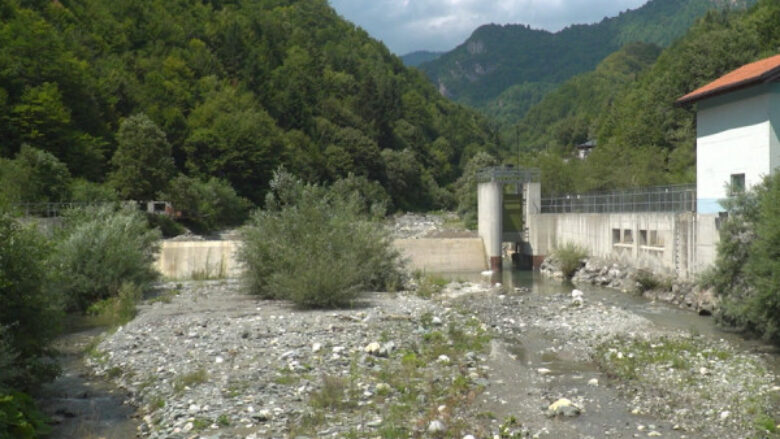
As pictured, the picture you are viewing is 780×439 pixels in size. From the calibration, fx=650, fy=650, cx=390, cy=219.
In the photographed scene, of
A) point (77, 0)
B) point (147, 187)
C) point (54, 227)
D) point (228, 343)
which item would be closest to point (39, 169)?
point (147, 187)

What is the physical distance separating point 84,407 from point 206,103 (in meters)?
86.6

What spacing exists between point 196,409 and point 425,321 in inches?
430

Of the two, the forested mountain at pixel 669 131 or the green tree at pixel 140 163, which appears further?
the green tree at pixel 140 163

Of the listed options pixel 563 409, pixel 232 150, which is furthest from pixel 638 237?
pixel 232 150

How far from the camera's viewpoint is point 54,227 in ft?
106

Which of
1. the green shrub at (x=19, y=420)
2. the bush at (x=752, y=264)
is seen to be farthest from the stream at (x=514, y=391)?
the bush at (x=752, y=264)

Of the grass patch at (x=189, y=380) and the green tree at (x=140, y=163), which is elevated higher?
the green tree at (x=140, y=163)

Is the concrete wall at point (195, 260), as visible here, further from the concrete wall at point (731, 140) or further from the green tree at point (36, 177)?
the concrete wall at point (731, 140)

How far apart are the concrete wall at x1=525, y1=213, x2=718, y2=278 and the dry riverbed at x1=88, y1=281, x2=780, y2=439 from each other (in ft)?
23.3

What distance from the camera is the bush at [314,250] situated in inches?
967

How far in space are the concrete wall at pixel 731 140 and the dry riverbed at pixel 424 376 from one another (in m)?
9.11

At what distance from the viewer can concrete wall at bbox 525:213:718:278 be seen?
28312mm

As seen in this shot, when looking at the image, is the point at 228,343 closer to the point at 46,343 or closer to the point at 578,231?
the point at 46,343

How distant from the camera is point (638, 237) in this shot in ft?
115
